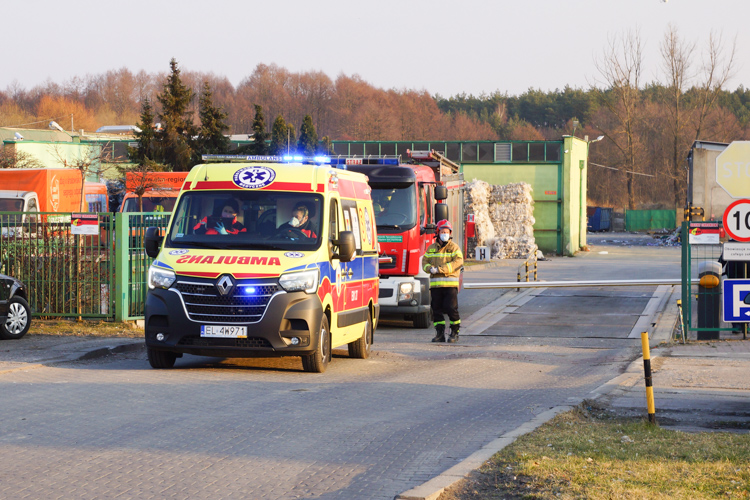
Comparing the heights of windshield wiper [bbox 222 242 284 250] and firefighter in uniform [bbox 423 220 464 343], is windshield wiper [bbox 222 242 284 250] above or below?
above

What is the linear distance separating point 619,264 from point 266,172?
29.9 meters

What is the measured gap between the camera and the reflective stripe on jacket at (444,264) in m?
14.9

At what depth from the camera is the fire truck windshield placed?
16906 millimetres

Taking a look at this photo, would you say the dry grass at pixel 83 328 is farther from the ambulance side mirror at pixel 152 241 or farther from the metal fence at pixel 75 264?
the ambulance side mirror at pixel 152 241

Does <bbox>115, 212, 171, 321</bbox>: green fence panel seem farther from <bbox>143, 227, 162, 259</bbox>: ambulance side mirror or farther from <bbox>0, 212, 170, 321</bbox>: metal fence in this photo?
<bbox>143, 227, 162, 259</bbox>: ambulance side mirror

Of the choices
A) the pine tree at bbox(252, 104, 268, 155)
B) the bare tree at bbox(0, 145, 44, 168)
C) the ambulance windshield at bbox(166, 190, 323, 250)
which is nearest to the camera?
the ambulance windshield at bbox(166, 190, 323, 250)

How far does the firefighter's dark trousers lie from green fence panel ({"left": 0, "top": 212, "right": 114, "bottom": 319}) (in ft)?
18.1

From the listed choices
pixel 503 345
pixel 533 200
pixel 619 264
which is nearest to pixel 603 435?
pixel 503 345

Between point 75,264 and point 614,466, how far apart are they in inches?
452

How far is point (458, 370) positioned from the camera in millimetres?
11758

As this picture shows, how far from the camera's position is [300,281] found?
1033 centimetres

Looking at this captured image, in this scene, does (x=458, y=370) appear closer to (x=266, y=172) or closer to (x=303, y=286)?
(x=303, y=286)

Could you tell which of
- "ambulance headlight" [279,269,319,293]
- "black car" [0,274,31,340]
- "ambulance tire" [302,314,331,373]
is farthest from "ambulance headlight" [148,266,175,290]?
"black car" [0,274,31,340]

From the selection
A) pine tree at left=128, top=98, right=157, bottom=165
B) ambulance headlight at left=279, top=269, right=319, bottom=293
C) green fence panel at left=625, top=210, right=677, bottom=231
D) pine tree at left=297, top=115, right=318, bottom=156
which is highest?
pine tree at left=297, top=115, right=318, bottom=156
